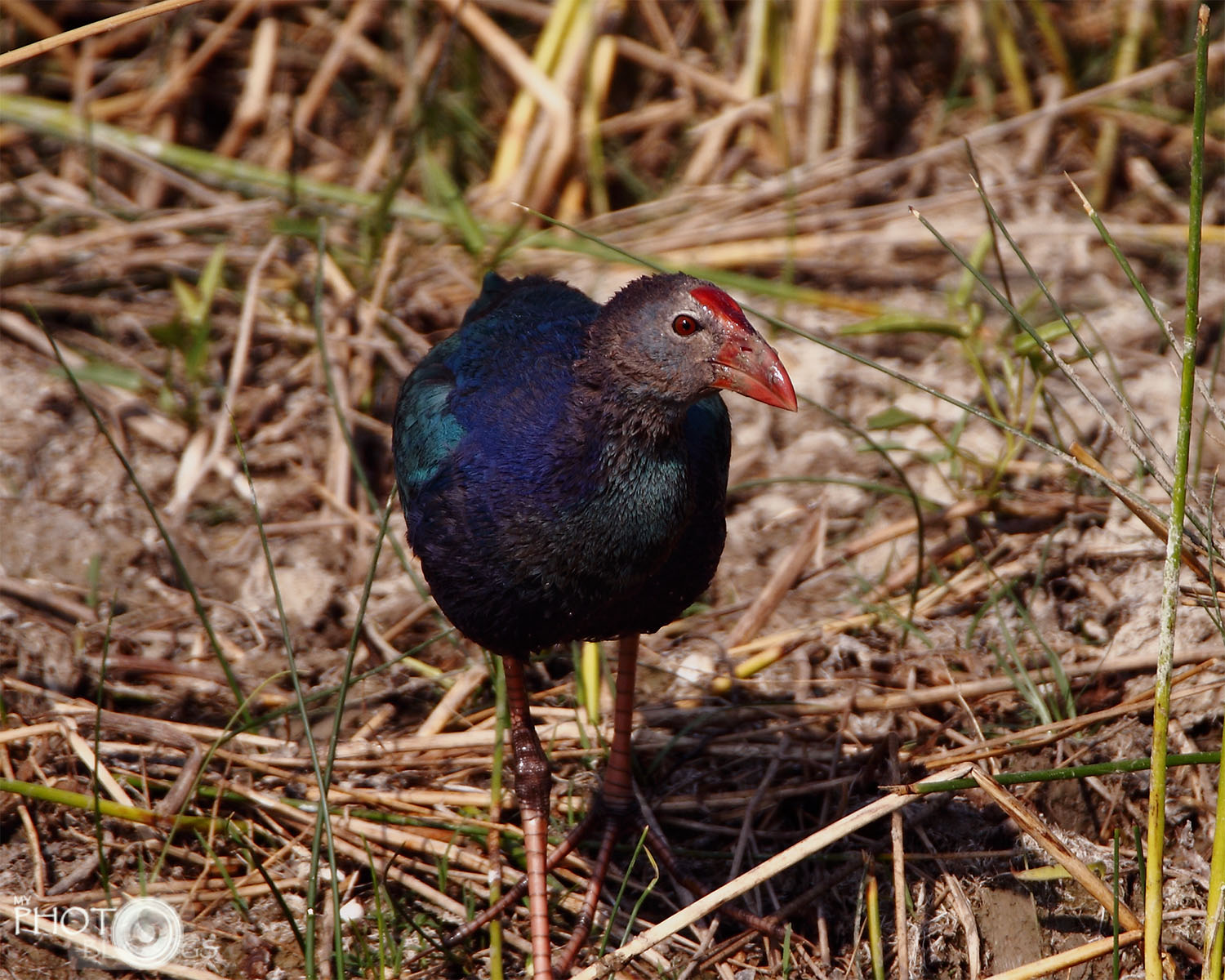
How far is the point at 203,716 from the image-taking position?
3461 millimetres

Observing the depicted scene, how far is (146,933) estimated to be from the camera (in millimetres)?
2865

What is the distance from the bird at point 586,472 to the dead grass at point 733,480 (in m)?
0.28

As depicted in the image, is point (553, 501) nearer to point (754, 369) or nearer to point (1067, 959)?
point (754, 369)

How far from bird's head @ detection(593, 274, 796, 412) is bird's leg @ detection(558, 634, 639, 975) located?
0.72 meters

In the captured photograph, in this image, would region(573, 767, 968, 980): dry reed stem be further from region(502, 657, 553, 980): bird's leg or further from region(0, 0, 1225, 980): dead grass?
region(502, 657, 553, 980): bird's leg

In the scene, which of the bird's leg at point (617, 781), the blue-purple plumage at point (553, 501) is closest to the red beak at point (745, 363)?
the blue-purple plumage at point (553, 501)

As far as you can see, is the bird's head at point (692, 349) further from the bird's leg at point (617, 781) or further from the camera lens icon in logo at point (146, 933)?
the camera lens icon in logo at point (146, 933)

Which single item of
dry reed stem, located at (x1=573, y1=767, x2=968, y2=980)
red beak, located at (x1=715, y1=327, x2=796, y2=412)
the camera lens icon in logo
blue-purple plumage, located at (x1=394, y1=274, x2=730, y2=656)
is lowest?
the camera lens icon in logo

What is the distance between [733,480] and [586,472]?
1758 millimetres

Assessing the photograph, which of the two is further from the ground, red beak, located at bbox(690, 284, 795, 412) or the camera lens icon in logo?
red beak, located at bbox(690, 284, 795, 412)

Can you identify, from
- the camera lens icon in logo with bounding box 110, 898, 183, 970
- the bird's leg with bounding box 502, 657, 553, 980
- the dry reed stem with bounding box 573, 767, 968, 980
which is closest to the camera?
the dry reed stem with bounding box 573, 767, 968, 980

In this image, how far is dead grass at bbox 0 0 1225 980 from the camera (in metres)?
3.02

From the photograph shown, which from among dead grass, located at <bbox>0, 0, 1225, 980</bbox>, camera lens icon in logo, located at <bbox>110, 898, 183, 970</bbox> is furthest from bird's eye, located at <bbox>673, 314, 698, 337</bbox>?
camera lens icon in logo, located at <bbox>110, 898, 183, 970</bbox>

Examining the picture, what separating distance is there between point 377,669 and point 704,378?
1095mm
